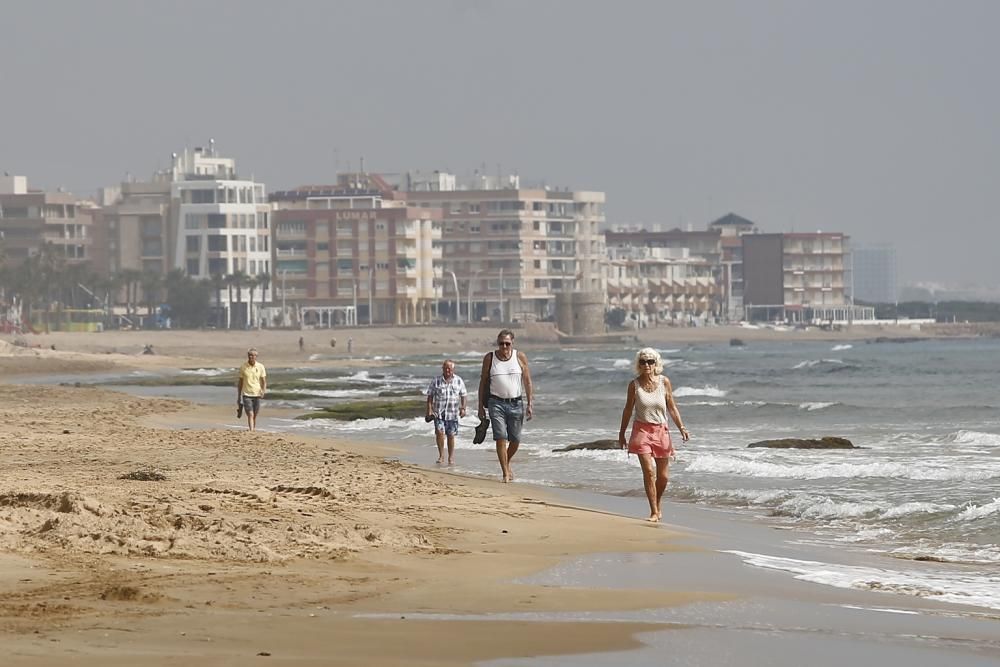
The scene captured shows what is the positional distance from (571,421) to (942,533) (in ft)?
62.0

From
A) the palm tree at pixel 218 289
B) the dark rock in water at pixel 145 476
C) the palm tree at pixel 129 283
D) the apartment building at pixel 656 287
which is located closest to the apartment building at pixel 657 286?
the apartment building at pixel 656 287

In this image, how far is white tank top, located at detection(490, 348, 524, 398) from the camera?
16594mm

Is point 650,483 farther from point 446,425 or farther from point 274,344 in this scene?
point 274,344

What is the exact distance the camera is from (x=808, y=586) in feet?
32.7

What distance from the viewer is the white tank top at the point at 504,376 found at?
1659 cm

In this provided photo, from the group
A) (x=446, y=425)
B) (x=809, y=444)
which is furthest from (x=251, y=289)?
(x=446, y=425)

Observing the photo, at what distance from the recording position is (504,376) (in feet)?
54.4

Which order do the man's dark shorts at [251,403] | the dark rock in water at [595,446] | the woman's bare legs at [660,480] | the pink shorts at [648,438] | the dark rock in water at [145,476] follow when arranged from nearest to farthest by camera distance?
1. the pink shorts at [648,438]
2. the woman's bare legs at [660,480]
3. the dark rock in water at [145,476]
4. the dark rock in water at [595,446]
5. the man's dark shorts at [251,403]

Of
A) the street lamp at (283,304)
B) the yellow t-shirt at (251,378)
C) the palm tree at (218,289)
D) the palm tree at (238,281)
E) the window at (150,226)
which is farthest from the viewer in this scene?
the window at (150,226)

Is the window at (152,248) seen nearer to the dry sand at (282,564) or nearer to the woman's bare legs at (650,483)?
the dry sand at (282,564)

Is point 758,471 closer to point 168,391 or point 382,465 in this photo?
point 382,465

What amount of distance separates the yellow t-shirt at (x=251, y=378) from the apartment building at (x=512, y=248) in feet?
429

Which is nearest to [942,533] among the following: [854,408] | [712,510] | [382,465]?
[712,510]

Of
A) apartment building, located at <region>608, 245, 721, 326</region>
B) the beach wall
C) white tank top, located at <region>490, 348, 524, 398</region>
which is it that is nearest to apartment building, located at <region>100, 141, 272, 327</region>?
the beach wall
